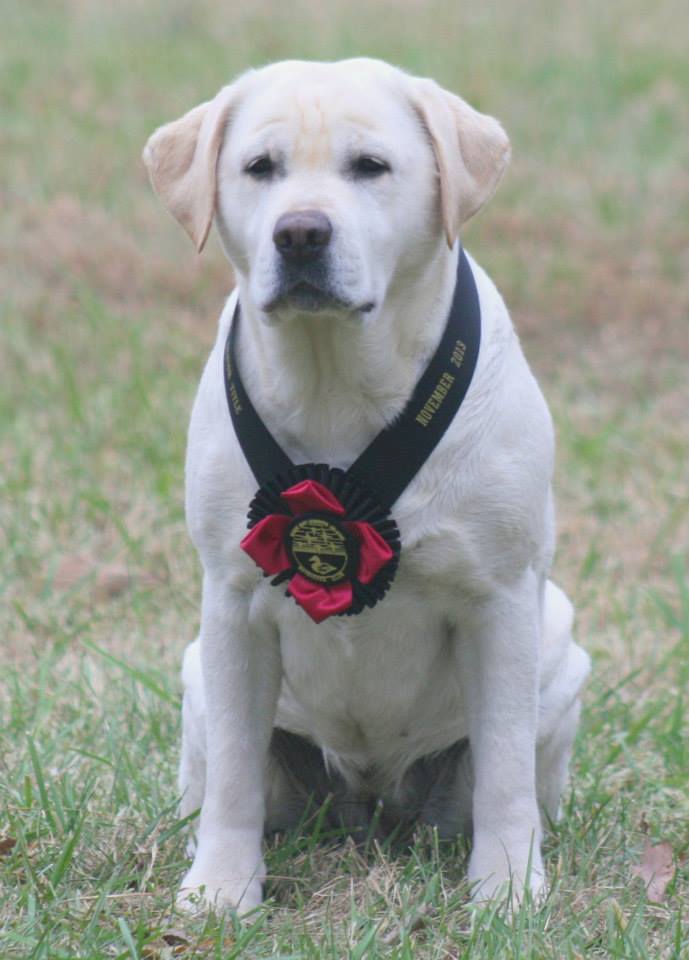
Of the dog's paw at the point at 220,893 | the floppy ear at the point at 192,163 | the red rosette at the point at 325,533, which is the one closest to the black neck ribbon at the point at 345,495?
the red rosette at the point at 325,533

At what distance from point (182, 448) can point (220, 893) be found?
2.81m

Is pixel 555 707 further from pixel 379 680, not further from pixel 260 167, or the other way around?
pixel 260 167

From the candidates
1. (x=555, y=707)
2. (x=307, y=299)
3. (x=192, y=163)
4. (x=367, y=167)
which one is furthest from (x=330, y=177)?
(x=555, y=707)

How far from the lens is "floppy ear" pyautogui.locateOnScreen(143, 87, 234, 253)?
9.78ft

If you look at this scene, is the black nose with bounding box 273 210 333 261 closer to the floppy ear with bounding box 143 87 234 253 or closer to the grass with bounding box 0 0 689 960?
the floppy ear with bounding box 143 87 234 253

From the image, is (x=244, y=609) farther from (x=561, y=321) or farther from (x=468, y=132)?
(x=561, y=321)

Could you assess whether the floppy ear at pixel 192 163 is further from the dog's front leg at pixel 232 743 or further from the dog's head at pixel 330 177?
the dog's front leg at pixel 232 743

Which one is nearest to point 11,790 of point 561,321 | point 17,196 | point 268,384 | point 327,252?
point 268,384

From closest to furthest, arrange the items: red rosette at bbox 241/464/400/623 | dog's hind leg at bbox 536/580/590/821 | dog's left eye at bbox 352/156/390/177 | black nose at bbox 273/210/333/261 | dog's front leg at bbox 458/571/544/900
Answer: black nose at bbox 273/210/333/261 → dog's left eye at bbox 352/156/390/177 → red rosette at bbox 241/464/400/623 → dog's front leg at bbox 458/571/544/900 → dog's hind leg at bbox 536/580/590/821

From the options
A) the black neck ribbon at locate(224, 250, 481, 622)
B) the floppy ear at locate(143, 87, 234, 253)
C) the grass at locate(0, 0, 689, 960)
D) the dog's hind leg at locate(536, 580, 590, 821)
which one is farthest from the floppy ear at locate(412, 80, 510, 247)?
the grass at locate(0, 0, 689, 960)

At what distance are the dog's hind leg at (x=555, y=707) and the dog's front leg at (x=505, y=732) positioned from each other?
283mm

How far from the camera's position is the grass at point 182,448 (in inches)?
120

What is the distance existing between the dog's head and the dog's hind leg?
3.28 ft

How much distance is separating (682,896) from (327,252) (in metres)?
1.51
